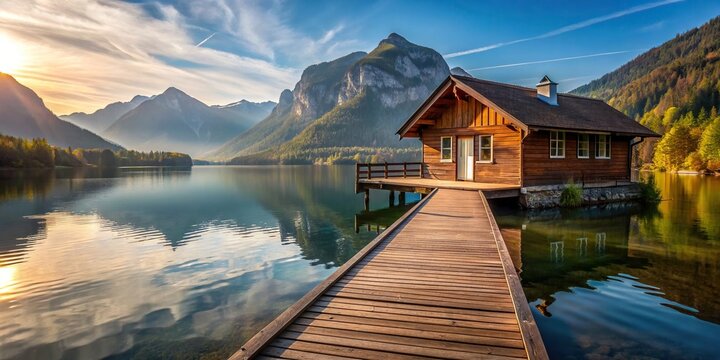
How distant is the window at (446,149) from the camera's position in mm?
22453

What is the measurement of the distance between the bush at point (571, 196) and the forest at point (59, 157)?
96991mm

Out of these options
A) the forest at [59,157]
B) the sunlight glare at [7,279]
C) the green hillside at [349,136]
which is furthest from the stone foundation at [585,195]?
the green hillside at [349,136]

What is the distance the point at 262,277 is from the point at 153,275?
2.99 metres

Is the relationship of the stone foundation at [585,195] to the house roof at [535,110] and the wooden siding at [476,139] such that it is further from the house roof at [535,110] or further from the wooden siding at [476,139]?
the house roof at [535,110]

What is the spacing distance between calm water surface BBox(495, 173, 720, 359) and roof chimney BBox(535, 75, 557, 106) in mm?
8105

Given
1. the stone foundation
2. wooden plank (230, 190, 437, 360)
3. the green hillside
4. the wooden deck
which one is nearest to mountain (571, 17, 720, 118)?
the green hillside

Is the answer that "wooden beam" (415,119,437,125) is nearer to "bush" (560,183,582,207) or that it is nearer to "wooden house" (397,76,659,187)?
"wooden house" (397,76,659,187)

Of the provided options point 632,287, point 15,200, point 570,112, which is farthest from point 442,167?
point 15,200

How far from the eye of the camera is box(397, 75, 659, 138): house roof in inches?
739

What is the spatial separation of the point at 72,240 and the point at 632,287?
59.7 ft

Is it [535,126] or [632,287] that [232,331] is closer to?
[632,287]

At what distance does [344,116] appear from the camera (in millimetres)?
175375

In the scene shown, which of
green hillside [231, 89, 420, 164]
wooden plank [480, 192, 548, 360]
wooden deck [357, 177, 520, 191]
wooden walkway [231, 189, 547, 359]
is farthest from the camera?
green hillside [231, 89, 420, 164]

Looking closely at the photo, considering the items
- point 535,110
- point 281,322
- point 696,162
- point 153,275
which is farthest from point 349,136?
point 281,322
